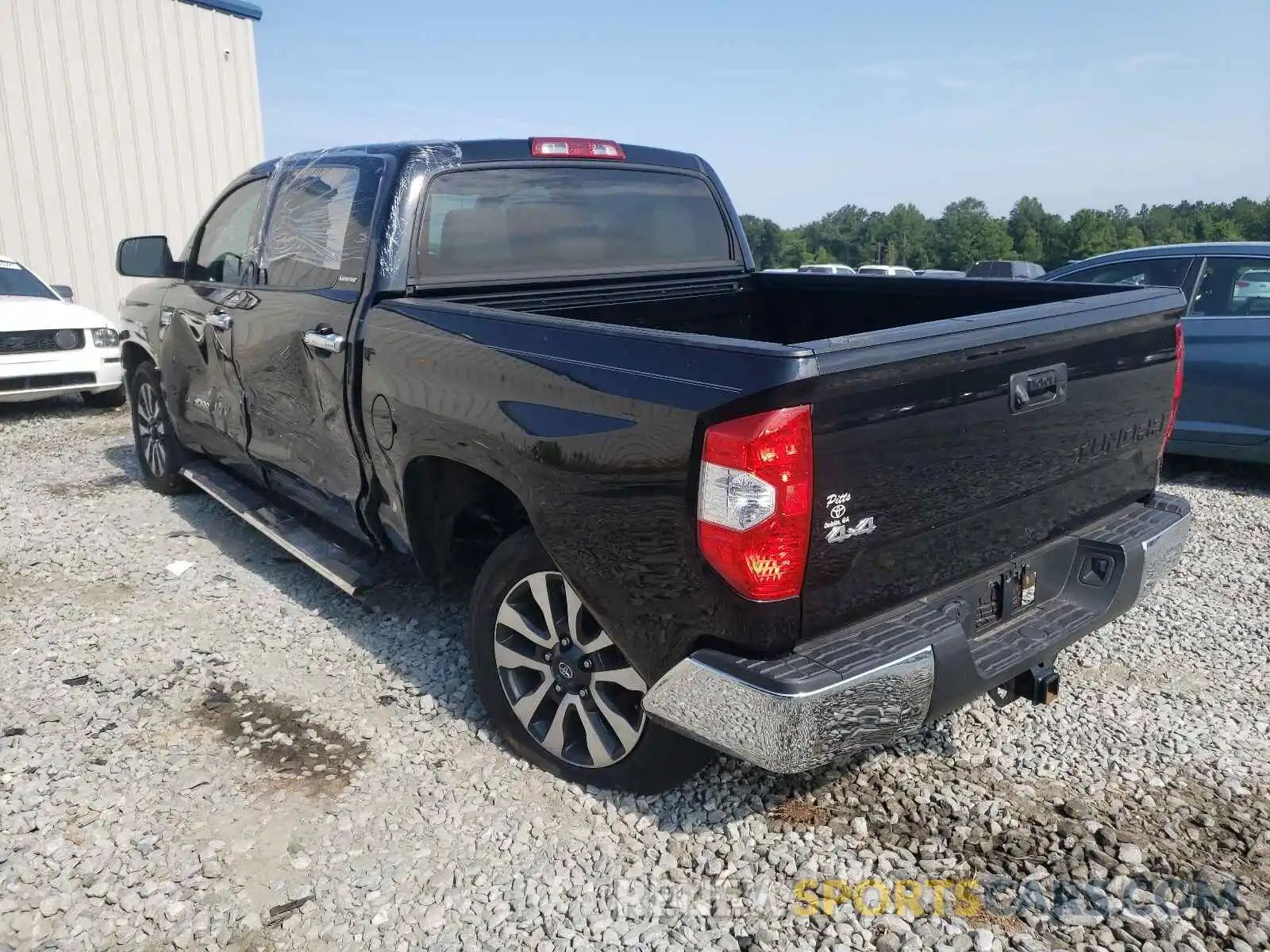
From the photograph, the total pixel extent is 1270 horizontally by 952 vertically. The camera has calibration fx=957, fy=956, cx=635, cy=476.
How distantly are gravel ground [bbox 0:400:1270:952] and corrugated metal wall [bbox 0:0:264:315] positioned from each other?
10.4 metres

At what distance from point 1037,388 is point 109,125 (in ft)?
45.7

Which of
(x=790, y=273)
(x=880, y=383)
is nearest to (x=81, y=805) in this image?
(x=880, y=383)

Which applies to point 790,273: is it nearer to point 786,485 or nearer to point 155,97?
point 786,485

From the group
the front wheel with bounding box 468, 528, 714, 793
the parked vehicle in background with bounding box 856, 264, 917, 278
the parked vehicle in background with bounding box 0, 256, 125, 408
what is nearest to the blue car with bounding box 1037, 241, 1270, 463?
the parked vehicle in background with bounding box 856, 264, 917, 278

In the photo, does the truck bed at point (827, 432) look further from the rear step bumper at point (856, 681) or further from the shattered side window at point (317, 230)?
the shattered side window at point (317, 230)

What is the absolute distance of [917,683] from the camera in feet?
7.59

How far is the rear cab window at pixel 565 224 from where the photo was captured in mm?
3641

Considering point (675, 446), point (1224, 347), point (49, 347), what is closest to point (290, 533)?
point (675, 446)

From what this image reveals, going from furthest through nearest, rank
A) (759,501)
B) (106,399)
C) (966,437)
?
(106,399) → (966,437) → (759,501)

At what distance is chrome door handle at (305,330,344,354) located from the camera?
3.55 metres

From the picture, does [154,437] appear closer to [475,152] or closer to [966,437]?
[475,152]

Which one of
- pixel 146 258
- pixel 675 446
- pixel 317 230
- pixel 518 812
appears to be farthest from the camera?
pixel 146 258

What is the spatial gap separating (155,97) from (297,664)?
12.4 meters

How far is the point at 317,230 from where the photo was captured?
3922 mm
